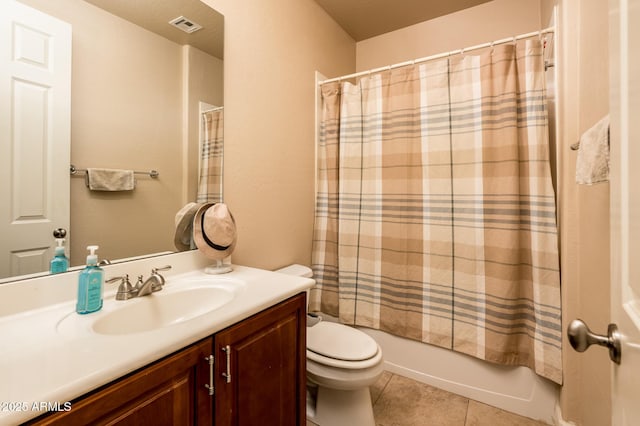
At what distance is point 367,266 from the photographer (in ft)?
6.48

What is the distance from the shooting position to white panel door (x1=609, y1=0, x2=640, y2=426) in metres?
0.43

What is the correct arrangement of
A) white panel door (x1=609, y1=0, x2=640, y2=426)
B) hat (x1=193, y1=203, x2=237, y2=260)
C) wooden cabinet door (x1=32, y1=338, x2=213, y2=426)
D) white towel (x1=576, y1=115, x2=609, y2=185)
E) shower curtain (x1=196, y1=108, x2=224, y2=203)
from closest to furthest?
white panel door (x1=609, y1=0, x2=640, y2=426) < wooden cabinet door (x1=32, y1=338, x2=213, y2=426) < white towel (x1=576, y1=115, x2=609, y2=185) < hat (x1=193, y1=203, x2=237, y2=260) < shower curtain (x1=196, y1=108, x2=224, y2=203)

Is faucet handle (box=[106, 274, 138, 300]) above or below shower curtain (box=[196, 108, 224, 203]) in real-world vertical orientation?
below

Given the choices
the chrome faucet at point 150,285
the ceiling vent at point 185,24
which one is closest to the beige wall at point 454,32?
the ceiling vent at point 185,24

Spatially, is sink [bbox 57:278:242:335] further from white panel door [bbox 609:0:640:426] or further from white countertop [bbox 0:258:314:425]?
white panel door [bbox 609:0:640:426]

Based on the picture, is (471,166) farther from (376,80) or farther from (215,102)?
(215,102)

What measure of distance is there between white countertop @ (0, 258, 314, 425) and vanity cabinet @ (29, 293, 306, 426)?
1.2 inches

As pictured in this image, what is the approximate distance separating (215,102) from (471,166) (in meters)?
1.42

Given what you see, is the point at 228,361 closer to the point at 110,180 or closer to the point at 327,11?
the point at 110,180

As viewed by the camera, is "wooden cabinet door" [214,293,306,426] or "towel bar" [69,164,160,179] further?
"towel bar" [69,164,160,179]

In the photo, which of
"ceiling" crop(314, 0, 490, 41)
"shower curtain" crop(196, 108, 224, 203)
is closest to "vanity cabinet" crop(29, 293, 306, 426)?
"shower curtain" crop(196, 108, 224, 203)

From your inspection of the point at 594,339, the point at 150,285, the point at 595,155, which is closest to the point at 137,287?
the point at 150,285

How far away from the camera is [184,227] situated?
1316mm

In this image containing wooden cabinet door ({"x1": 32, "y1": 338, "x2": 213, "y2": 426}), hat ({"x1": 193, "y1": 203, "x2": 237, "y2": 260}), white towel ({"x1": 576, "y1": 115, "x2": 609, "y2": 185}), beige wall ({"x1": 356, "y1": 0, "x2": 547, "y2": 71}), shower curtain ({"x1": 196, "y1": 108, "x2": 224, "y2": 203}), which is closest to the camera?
wooden cabinet door ({"x1": 32, "y1": 338, "x2": 213, "y2": 426})
